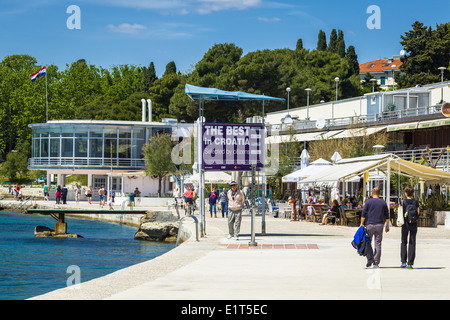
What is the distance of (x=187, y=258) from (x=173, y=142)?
50800 millimetres

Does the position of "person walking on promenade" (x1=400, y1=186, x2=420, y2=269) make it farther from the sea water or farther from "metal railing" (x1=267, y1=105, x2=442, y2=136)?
"metal railing" (x1=267, y1=105, x2=442, y2=136)

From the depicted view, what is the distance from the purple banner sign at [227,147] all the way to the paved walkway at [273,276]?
10.3ft

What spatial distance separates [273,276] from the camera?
38.4 ft

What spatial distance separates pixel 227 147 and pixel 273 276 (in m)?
9.68

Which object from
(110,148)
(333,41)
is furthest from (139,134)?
Answer: (333,41)

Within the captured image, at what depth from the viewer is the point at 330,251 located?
54.3 feet

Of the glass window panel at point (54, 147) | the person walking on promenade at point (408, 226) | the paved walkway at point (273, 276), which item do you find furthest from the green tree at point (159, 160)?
the person walking on promenade at point (408, 226)

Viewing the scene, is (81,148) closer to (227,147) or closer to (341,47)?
(227,147)

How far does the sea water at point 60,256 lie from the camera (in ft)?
59.1

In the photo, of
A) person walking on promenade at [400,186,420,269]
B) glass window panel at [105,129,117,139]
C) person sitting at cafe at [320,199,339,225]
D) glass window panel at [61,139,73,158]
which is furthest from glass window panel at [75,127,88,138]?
person walking on promenade at [400,186,420,269]

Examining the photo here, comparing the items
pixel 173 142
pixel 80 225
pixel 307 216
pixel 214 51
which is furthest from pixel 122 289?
pixel 214 51

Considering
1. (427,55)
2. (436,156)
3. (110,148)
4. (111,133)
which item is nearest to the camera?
(436,156)

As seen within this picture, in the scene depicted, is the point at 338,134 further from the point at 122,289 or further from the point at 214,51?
the point at 122,289

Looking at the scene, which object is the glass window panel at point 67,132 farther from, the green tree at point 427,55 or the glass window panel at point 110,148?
the green tree at point 427,55
